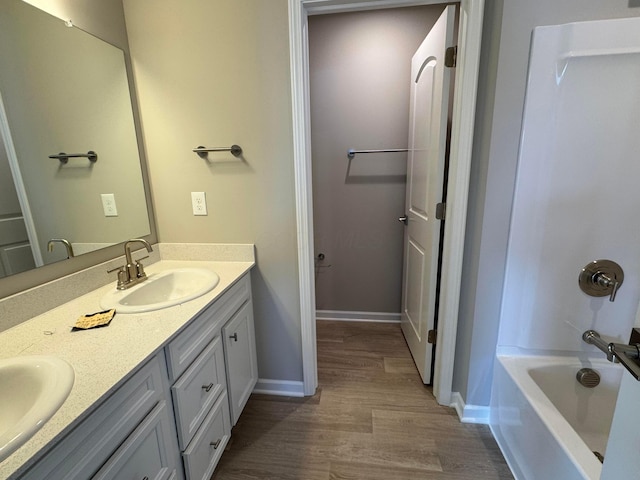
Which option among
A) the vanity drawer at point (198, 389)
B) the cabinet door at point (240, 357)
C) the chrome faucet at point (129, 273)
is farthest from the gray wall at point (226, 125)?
the vanity drawer at point (198, 389)

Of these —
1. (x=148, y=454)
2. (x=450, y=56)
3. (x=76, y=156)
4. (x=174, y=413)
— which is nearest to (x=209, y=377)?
(x=174, y=413)

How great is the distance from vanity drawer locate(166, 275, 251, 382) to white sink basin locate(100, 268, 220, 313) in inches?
3.5

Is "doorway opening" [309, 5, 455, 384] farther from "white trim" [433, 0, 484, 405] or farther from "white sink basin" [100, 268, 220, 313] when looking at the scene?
"white sink basin" [100, 268, 220, 313]

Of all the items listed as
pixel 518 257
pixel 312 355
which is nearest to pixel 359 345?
pixel 312 355

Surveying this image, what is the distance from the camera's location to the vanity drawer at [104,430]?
572mm

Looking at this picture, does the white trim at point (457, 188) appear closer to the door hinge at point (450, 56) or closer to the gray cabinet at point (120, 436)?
the door hinge at point (450, 56)

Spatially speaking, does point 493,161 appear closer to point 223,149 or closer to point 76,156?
point 223,149

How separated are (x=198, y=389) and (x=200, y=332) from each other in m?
0.21

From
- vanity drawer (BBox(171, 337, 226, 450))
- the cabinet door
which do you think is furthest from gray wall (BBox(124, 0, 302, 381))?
vanity drawer (BBox(171, 337, 226, 450))

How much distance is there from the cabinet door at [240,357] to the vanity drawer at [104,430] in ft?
1.46

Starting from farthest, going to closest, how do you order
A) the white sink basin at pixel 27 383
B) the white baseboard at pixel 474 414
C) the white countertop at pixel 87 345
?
the white baseboard at pixel 474 414 < the white sink basin at pixel 27 383 < the white countertop at pixel 87 345

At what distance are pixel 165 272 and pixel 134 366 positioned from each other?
0.76 m

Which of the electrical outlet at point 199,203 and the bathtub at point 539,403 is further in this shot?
the electrical outlet at point 199,203

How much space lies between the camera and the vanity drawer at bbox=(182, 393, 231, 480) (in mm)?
1039
